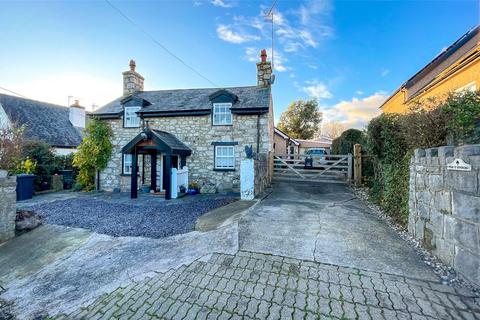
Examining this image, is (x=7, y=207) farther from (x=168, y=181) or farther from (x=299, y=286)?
(x=299, y=286)

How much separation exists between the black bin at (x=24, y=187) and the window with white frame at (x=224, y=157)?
962 cm

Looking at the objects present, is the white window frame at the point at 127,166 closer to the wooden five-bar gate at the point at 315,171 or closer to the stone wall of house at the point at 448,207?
the wooden five-bar gate at the point at 315,171

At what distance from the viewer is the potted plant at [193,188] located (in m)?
11.3

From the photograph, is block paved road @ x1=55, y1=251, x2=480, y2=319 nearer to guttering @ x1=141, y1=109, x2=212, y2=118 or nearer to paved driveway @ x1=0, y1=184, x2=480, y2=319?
paved driveway @ x1=0, y1=184, x2=480, y2=319

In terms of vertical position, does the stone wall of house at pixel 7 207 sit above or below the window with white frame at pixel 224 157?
below

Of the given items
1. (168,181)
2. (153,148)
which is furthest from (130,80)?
(168,181)

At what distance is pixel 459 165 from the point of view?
11.1 ft

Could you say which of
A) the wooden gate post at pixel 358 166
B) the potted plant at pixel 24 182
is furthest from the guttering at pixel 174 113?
the wooden gate post at pixel 358 166

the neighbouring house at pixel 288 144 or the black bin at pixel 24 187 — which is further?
the neighbouring house at pixel 288 144

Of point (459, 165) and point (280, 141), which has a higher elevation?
point (280, 141)

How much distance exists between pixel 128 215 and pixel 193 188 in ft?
13.7

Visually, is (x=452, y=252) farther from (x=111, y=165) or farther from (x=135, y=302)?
(x=111, y=165)

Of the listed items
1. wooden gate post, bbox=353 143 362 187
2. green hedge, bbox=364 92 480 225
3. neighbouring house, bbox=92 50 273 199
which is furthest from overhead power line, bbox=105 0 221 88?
green hedge, bbox=364 92 480 225

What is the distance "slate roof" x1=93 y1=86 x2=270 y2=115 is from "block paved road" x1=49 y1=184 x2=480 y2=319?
26.6 ft
